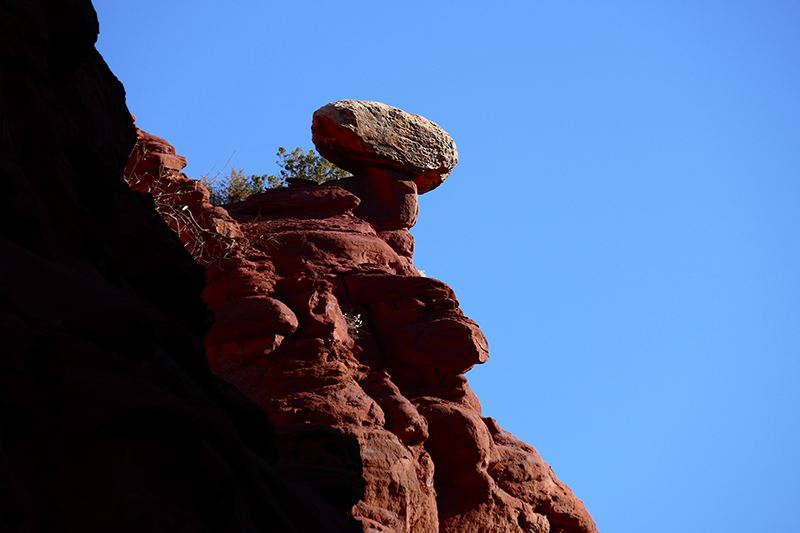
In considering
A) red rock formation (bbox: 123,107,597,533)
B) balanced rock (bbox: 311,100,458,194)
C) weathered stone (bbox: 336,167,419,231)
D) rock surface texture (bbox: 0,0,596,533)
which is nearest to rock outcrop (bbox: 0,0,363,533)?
rock surface texture (bbox: 0,0,596,533)

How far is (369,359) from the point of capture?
13.8 meters

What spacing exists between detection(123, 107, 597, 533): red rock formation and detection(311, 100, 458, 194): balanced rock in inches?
67.3

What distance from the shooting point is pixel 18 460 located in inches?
127

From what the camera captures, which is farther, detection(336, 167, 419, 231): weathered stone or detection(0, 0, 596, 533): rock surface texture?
detection(336, 167, 419, 231): weathered stone

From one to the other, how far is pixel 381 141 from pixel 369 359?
19.2ft

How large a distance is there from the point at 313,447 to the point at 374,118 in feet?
39.9

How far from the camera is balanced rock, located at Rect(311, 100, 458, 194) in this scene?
57.2 feet

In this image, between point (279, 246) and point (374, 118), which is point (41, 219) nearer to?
point (279, 246)

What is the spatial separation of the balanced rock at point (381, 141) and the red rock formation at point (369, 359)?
1.71 metres

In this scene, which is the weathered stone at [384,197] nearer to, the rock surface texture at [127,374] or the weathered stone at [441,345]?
the weathered stone at [441,345]

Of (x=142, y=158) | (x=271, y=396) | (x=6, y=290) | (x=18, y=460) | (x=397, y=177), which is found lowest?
(x=18, y=460)

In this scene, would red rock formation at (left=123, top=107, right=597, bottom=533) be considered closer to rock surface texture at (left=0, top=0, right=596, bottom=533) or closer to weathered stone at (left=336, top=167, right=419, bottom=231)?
rock surface texture at (left=0, top=0, right=596, bottom=533)

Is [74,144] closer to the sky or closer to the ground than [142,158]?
closer to the ground

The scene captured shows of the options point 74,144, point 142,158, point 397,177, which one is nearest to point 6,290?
point 74,144
